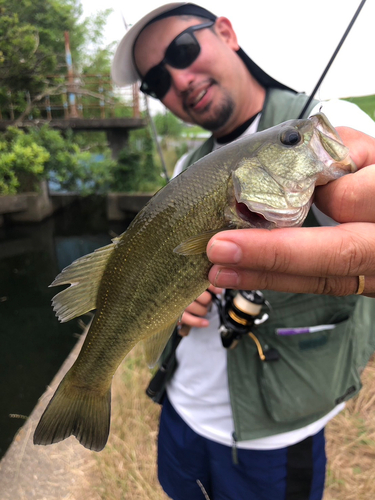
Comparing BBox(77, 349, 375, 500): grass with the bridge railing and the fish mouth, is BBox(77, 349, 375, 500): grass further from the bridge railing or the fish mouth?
the bridge railing

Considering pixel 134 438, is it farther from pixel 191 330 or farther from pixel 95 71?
pixel 95 71

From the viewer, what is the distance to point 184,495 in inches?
84.5

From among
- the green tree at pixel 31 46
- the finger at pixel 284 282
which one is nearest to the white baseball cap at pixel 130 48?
the finger at pixel 284 282

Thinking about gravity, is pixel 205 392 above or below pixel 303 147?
below

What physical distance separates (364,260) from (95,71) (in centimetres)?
2455

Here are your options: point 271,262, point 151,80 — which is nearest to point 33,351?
point 151,80

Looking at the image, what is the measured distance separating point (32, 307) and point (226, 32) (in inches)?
295

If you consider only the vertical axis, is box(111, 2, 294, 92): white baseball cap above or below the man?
above

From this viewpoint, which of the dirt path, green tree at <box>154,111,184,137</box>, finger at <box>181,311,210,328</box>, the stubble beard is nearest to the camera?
finger at <box>181,311,210,328</box>

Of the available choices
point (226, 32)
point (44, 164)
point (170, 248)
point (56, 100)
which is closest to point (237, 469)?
point (170, 248)

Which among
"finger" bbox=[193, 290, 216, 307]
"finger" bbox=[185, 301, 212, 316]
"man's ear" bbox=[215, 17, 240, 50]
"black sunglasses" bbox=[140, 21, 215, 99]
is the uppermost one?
"man's ear" bbox=[215, 17, 240, 50]

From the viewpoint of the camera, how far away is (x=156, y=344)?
1441 millimetres

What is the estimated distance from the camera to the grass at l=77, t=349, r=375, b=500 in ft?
8.66

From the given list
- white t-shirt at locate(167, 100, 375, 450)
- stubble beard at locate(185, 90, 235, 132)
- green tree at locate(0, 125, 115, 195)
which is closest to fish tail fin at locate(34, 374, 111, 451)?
white t-shirt at locate(167, 100, 375, 450)
